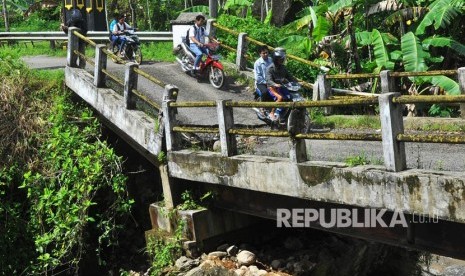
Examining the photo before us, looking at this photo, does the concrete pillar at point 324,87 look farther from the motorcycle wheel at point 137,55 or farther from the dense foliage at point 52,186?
the motorcycle wheel at point 137,55

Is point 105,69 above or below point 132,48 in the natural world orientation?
below

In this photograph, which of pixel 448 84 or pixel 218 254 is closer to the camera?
pixel 218 254

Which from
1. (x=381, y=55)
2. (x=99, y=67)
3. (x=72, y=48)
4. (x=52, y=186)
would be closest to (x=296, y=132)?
(x=52, y=186)

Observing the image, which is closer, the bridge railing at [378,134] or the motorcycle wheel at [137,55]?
the bridge railing at [378,134]

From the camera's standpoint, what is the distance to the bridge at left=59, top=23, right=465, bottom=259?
6742mm

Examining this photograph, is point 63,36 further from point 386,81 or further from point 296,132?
point 296,132

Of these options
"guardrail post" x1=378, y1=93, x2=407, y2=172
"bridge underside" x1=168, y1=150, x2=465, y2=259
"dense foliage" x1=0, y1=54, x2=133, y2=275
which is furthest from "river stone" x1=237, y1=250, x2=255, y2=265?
"guardrail post" x1=378, y1=93, x2=407, y2=172

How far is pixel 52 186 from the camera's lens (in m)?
11.7

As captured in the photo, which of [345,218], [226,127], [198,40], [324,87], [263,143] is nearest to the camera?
[345,218]

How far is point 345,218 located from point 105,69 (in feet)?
21.7

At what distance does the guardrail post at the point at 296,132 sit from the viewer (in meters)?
8.04

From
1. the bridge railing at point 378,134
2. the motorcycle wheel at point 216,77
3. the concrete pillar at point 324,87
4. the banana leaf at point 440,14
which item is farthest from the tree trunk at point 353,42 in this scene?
the bridge railing at point 378,134

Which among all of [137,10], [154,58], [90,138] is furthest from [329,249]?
[137,10]

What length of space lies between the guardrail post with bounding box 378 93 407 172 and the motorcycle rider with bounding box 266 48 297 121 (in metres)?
4.03
